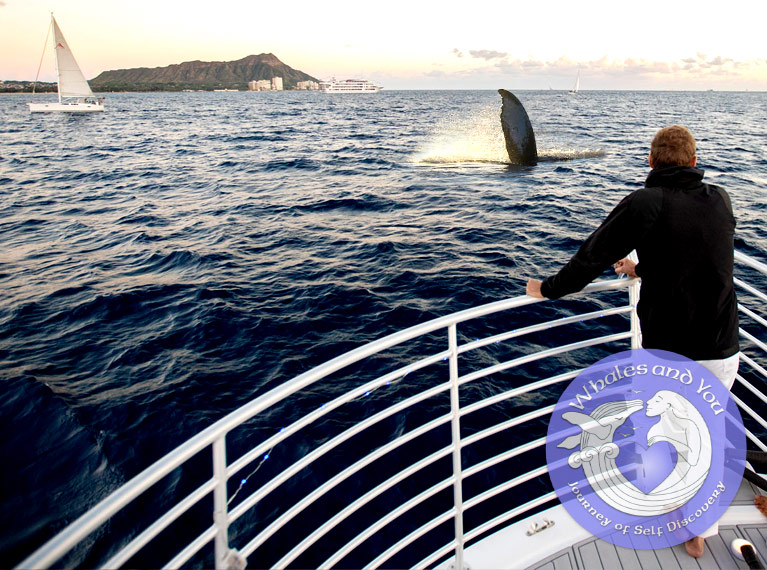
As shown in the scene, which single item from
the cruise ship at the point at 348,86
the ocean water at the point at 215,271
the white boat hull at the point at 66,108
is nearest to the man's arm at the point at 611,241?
the ocean water at the point at 215,271

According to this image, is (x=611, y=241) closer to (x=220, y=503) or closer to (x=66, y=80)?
(x=220, y=503)

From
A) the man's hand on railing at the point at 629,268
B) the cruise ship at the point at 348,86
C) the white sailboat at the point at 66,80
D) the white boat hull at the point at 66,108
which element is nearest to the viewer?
the man's hand on railing at the point at 629,268

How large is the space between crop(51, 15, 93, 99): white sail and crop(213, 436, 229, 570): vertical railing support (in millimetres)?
71931

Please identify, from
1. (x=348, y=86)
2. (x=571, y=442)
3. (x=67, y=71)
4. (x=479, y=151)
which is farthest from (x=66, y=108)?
(x=348, y=86)

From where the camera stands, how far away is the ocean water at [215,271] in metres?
5.25

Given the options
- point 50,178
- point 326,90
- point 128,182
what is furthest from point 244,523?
point 326,90

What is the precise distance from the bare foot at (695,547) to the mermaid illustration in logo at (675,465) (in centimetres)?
19

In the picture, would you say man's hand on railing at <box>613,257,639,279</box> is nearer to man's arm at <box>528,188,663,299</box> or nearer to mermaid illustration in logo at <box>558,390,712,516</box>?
man's arm at <box>528,188,663,299</box>

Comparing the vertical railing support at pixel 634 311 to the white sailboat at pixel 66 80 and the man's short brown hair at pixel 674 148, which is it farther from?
the white sailboat at pixel 66 80

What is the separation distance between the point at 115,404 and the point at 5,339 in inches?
111

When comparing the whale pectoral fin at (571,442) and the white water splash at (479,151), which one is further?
the white water splash at (479,151)

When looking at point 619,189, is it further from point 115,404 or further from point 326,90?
point 326,90

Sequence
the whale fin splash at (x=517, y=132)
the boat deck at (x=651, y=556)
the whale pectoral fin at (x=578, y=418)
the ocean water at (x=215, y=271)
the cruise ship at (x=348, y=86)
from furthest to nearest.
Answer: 1. the cruise ship at (x=348, y=86)
2. the whale fin splash at (x=517, y=132)
3. the ocean water at (x=215, y=271)
4. the whale pectoral fin at (x=578, y=418)
5. the boat deck at (x=651, y=556)

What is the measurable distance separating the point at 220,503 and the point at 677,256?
2114 millimetres
